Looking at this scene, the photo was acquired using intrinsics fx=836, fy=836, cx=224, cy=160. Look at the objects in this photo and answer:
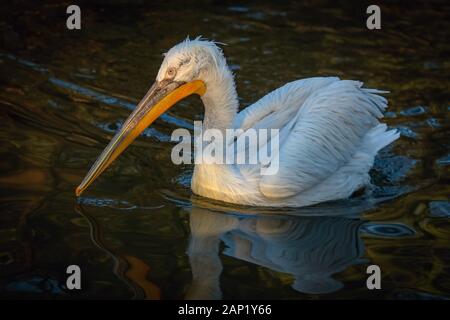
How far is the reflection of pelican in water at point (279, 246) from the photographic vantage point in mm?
4715

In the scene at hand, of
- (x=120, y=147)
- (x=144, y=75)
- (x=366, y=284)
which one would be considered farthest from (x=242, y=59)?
(x=366, y=284)

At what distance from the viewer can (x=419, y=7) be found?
31.7 ft

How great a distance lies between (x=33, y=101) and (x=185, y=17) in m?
2.51

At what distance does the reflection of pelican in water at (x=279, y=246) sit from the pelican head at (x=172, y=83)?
68 centimetres

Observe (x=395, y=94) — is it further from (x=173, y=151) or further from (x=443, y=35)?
(x=173, y=151)

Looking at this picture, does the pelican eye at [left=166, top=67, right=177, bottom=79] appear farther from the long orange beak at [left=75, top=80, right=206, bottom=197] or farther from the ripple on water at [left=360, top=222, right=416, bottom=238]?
the ripple on water at [left=360, top=222, right=416, bottom=238]

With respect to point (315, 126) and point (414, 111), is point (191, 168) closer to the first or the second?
point (315, 126)

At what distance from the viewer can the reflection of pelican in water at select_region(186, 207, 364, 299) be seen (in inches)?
186

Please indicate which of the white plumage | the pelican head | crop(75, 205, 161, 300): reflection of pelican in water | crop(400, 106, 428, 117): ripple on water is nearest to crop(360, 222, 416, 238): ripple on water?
the white plumage

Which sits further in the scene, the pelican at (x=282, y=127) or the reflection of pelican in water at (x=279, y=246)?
the pelican at (x=282, y=127)

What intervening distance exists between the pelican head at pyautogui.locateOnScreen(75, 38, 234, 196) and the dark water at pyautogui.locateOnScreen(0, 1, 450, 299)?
0.35m

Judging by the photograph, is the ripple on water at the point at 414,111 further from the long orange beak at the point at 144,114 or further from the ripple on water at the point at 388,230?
the long orange beak at the point at 144,114

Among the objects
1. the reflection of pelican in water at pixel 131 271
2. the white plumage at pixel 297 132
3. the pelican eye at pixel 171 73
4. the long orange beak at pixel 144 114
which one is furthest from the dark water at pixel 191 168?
the pelican eye at pixel 171 73

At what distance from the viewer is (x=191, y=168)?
6.40 metres
